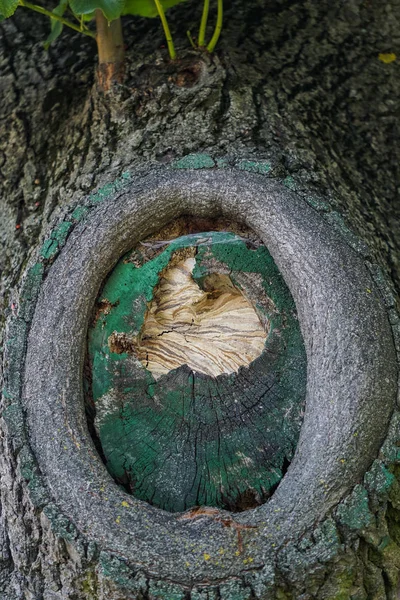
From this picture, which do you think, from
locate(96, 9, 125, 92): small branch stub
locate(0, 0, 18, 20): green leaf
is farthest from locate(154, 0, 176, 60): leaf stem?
locate(0, 0, 18, 20): green leaf

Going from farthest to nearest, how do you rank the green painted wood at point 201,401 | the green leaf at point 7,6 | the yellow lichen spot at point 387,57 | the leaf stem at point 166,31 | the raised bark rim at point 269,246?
the yellow lichen spot at point 387,57, the leaf stem at point 166,31, the green leaf at point 7,6, the green painted wood at point 201,401, the raised bark rim at point 269,246

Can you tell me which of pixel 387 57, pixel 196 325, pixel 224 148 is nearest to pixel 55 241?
pixel 196 325

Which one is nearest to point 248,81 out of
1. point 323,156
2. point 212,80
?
point 212,80

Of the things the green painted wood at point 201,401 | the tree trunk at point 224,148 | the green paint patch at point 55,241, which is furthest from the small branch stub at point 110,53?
the green painted wood at point 201,401

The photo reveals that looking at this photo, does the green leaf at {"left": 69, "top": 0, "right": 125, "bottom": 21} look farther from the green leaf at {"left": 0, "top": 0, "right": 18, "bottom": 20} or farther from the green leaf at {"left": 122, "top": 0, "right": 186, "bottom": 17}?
the green leaf at {"left": 122, "top": 0, "right": 186, "bottom": 17}

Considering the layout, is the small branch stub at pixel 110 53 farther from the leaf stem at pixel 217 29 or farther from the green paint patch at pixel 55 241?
the green paint patch at pixel 55 241

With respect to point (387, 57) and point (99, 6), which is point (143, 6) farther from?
point (387, 57)
